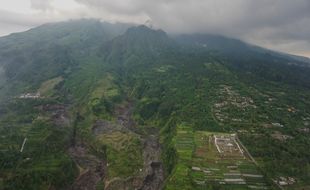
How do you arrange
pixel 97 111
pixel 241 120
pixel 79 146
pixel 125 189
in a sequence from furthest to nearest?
pixel 97 111, pixel 241 120, pixel 79 146, pixel 125 189

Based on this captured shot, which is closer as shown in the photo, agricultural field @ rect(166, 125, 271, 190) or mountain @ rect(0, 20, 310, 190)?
agricultural field @ rect(166, 125, 271, 190)

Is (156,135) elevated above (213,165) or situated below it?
above

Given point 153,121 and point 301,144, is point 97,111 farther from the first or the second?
point 301,144

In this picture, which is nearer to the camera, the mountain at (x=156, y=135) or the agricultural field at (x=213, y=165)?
the agricultural field at (x=213, y=165)

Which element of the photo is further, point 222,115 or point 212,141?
point 222,115

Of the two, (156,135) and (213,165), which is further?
(156,135)

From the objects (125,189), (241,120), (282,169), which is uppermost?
(241,120)

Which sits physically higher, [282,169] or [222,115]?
[222,115]

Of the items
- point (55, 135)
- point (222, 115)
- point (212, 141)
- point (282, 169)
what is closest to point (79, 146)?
point (55, 135)
